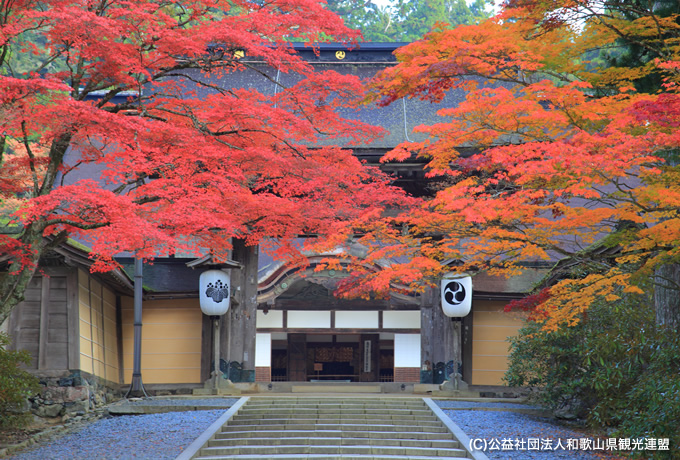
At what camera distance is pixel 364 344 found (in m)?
21.9

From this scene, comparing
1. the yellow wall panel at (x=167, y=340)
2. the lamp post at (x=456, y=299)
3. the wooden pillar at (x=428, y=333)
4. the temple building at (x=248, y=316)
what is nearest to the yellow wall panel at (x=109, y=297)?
the temple building at (x=248, y=316)

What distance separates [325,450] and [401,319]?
438 inches

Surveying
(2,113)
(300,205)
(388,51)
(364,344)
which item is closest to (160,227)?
→ (2,113)

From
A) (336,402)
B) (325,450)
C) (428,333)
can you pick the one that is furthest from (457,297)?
(325,450)

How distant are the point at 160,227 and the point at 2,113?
2.41m

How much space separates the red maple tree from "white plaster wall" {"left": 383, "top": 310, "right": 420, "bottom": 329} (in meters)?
9.74

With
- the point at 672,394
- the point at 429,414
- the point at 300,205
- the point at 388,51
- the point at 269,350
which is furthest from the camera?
the point at 269,350

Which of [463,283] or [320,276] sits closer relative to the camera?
[463,283]

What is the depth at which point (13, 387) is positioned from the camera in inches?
388

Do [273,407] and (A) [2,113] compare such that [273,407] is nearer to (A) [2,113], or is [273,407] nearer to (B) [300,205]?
(B) [300,205]

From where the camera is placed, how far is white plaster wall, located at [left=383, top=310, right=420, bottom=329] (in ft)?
67.8

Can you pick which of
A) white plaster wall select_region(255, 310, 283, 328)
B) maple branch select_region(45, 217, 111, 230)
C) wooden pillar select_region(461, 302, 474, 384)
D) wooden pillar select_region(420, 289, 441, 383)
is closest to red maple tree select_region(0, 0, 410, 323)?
maple branch select_region(45, 217, 111, 230)

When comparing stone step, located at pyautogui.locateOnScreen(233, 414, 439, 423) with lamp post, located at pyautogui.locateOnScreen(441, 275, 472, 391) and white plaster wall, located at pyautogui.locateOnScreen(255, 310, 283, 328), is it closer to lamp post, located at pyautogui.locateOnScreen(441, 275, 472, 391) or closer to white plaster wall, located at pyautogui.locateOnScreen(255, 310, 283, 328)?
lamp post, located at pyautogui.locateOnScreen(441, 275, 472, 391)

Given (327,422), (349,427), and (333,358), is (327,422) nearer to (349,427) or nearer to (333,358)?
(349,427)
